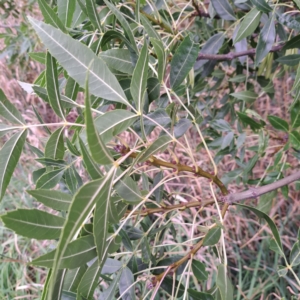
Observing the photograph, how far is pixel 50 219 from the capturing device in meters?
0.28

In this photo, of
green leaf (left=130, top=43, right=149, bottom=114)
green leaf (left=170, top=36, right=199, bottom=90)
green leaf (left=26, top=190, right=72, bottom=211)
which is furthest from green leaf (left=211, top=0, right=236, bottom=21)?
green leaf (left=26, top=190, right=72, bottom=211)

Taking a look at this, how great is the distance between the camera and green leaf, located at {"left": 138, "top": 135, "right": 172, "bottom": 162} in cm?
32

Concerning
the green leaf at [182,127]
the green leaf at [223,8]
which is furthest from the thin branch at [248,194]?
the green leaf at [223,8]

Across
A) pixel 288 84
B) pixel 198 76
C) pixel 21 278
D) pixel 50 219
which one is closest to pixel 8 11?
pixel 198 76

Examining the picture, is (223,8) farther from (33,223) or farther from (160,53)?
(33,223)

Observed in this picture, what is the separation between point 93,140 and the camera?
23 cm

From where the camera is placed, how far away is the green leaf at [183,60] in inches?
15.5

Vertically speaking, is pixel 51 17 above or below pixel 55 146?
above

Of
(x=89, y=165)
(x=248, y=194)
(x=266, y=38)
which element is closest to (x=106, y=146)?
(x=89, y=165)

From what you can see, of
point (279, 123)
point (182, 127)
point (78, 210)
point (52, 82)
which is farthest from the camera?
point (279, 123)

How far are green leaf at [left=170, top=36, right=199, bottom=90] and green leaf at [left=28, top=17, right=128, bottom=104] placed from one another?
12cm

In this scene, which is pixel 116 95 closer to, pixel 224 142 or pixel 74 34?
pixel 74 34

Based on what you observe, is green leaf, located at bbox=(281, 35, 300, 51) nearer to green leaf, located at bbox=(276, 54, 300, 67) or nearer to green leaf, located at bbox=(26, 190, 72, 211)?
green leaf, located at bbox=(276, 54, 300, 67)

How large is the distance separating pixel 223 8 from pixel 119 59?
33 cm
